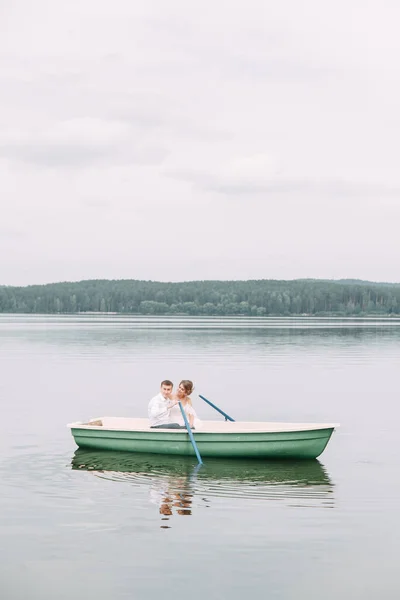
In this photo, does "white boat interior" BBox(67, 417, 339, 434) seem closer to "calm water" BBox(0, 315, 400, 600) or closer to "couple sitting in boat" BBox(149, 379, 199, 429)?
"couple sitting in boat" BBox(149, 379, 199, 429)

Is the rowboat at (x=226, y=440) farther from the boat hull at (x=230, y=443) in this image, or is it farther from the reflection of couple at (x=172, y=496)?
the reflection of couple at (x=172, y=496)

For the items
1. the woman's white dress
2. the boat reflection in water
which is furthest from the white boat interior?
the boat reflection in water

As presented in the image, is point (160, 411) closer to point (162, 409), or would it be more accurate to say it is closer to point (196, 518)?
point (162, 409)

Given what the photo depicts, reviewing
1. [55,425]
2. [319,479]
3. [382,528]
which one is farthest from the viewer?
[55,425]

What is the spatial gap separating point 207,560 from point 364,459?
907 centimetres

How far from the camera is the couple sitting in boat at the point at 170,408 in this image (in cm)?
1972

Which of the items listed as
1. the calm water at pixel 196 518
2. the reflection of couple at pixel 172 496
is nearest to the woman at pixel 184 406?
the calm water at pixel 196 518

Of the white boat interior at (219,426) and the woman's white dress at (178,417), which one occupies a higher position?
the woman's white dress at (178,417)

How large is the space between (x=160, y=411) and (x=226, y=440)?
1.70 metres

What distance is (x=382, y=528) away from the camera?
44.6ft

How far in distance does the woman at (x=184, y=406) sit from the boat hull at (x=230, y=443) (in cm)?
57

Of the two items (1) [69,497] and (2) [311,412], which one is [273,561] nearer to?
(1) [69,497]

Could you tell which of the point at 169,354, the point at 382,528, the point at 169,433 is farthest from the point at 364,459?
the point at 169,354

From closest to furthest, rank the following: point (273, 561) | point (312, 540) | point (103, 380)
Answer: point (273, 561), point (312, 540), point (103, 380)
